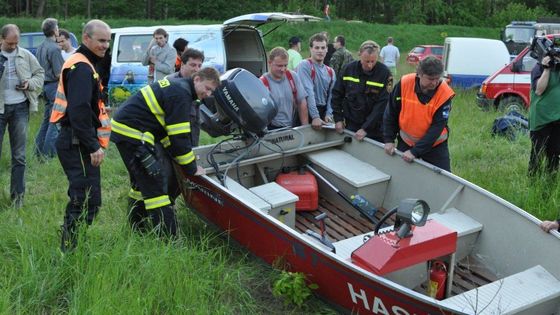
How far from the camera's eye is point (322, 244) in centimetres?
389

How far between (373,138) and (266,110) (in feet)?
4.50

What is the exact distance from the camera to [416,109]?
193 inches

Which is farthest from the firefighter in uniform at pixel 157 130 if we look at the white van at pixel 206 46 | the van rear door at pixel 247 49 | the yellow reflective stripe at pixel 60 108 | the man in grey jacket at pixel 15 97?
the van rear door at pixel 247 49

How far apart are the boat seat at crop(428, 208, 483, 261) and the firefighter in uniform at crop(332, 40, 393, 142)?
1.44m

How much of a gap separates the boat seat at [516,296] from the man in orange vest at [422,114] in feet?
5.17

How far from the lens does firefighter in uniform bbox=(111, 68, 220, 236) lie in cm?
414

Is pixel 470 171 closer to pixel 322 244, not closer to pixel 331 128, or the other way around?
pixel 331 128

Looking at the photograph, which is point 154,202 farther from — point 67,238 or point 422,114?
point 422,114

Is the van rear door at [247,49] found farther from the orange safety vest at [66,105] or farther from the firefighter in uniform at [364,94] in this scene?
the orange safety vest at [66,105]

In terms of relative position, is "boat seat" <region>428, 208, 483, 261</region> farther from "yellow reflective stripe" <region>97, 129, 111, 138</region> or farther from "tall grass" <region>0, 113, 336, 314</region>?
"yellow reflective stripe" <region>97, 129, 111, 138</region>

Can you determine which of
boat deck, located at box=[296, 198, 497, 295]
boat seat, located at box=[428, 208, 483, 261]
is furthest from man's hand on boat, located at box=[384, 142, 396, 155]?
boat seat, located at box=[428, 208, 483, 261]

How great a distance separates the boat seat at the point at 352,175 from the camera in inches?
204

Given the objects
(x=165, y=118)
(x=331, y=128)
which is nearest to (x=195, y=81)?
(x=165, y=118)

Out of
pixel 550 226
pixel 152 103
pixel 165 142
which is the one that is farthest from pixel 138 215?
pixel 550 226
